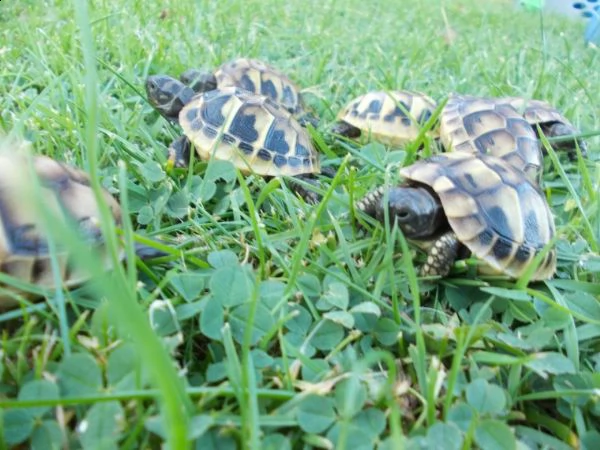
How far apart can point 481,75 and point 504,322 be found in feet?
9.74

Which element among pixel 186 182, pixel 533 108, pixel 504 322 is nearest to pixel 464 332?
pixel 504 322

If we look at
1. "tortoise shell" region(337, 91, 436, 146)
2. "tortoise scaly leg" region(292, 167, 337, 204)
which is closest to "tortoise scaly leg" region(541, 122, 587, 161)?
"tortoise shell" region(337, 91, 436, 146)

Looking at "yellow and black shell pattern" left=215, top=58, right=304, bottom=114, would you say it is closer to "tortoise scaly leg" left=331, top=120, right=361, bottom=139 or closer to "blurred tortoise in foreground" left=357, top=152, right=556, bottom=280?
"tortoise scaly leg" left=331, top=120, right=361, bottom=139

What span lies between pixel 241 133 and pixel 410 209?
919 mm

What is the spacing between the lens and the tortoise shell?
115 inches

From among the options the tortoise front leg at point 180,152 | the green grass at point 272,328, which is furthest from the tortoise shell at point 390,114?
the tortoise front leg at point 180,152

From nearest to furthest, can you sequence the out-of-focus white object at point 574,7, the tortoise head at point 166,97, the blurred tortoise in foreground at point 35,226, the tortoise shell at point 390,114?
the blurred tortoise in foreground at point 35,226 < the tortoise head at point 166,97 < the tortoise shell at point 390,114 < the out-of-focus white object at point 574,7

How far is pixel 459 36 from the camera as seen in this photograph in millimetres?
5398

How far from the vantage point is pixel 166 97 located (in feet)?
8.10

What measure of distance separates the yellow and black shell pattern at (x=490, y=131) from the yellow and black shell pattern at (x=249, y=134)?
0.84m

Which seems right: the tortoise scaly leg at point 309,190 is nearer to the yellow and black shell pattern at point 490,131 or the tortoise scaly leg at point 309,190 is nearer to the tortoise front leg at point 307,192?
the tortoise front leg at point 307,192

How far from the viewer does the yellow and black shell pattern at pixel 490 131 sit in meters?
2.51

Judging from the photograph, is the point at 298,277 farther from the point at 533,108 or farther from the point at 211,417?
the point at 533,108

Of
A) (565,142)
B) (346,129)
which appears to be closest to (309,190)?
(346,129)
